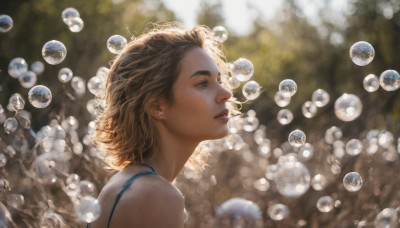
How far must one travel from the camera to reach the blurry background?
5.46 metres

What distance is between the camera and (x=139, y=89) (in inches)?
114

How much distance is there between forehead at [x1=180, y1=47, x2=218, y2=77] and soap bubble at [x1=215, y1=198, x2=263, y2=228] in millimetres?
696

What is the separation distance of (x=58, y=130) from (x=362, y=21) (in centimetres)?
1706

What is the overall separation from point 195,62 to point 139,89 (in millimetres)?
321

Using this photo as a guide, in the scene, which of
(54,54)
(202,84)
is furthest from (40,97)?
(202,84)

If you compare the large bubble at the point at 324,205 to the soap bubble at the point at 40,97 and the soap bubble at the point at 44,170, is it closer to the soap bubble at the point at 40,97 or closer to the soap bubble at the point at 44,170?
the soap bubble at the point at 44,170

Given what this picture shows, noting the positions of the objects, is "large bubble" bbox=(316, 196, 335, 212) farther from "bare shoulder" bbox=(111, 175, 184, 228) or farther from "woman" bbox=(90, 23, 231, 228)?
"bare shoulder" bbox=(111, 175, 184, 228)

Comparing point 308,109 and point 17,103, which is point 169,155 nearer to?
point 17,103

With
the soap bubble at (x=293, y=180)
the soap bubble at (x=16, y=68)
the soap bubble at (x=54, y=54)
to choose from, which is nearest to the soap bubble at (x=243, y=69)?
the soap bubble at (x=293, y=180)

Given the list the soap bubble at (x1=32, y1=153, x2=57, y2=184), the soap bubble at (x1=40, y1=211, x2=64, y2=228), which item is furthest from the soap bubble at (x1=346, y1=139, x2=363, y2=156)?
the soap bubble at (x1=40, y1=211, x2=64, y2=228)

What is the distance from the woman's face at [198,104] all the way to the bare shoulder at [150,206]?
1.44ft

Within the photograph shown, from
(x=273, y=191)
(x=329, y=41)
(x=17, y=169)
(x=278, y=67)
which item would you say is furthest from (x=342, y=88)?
(x=17, y=169)

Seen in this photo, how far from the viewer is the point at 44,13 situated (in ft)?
57.1

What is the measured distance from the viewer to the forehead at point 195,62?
9.48 ft
